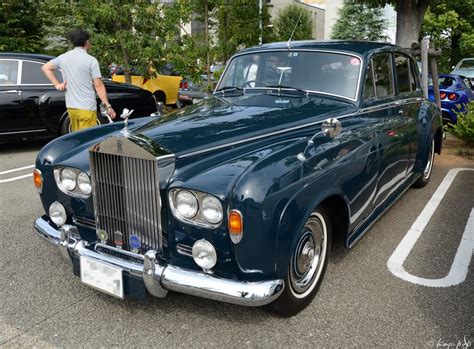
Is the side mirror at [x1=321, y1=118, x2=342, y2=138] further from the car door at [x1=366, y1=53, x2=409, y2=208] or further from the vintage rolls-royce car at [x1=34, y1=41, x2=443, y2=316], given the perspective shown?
the car door at [x1=366, y1=53, x2=409, y2=208]

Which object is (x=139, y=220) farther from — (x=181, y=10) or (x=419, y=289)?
(x=181, y=10)

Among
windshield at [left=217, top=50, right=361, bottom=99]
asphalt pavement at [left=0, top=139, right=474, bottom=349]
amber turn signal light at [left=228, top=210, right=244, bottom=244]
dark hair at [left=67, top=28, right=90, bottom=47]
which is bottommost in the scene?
asphalt pavement at [left=0, top=139, right=474, bottom=349]

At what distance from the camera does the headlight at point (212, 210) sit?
2289 mm

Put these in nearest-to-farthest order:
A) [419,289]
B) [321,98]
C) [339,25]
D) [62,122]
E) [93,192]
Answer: [93,192] → [419,289] → [321,98] → [62,122] → [339,25]

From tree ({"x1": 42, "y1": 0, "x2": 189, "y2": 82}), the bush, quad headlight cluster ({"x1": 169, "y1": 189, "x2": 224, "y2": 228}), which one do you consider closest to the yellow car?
tree ({"x1": 42, "y1": 0, "x2": 189, "y2": 82})

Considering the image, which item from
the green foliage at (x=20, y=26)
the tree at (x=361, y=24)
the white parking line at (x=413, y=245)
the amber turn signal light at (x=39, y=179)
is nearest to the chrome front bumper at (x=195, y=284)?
the amber turn signal light at (x=39, y=179)

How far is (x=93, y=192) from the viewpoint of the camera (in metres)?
2.71

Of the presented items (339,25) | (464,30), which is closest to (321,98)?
(464,30)

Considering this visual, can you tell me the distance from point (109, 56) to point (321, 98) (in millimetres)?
8002

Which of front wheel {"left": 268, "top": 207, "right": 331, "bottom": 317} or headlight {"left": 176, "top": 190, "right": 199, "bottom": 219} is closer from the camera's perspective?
headlight {"left": 176, "top": 190, "right": 199, "bottom": 219}

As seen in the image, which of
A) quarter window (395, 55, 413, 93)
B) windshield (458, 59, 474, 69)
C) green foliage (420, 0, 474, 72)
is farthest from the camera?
green foliage (420, 0, 474, 72)

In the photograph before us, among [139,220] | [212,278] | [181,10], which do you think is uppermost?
[181,10]

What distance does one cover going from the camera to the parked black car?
6.87 m

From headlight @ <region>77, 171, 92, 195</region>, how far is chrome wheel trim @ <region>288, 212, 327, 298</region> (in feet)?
4.44
